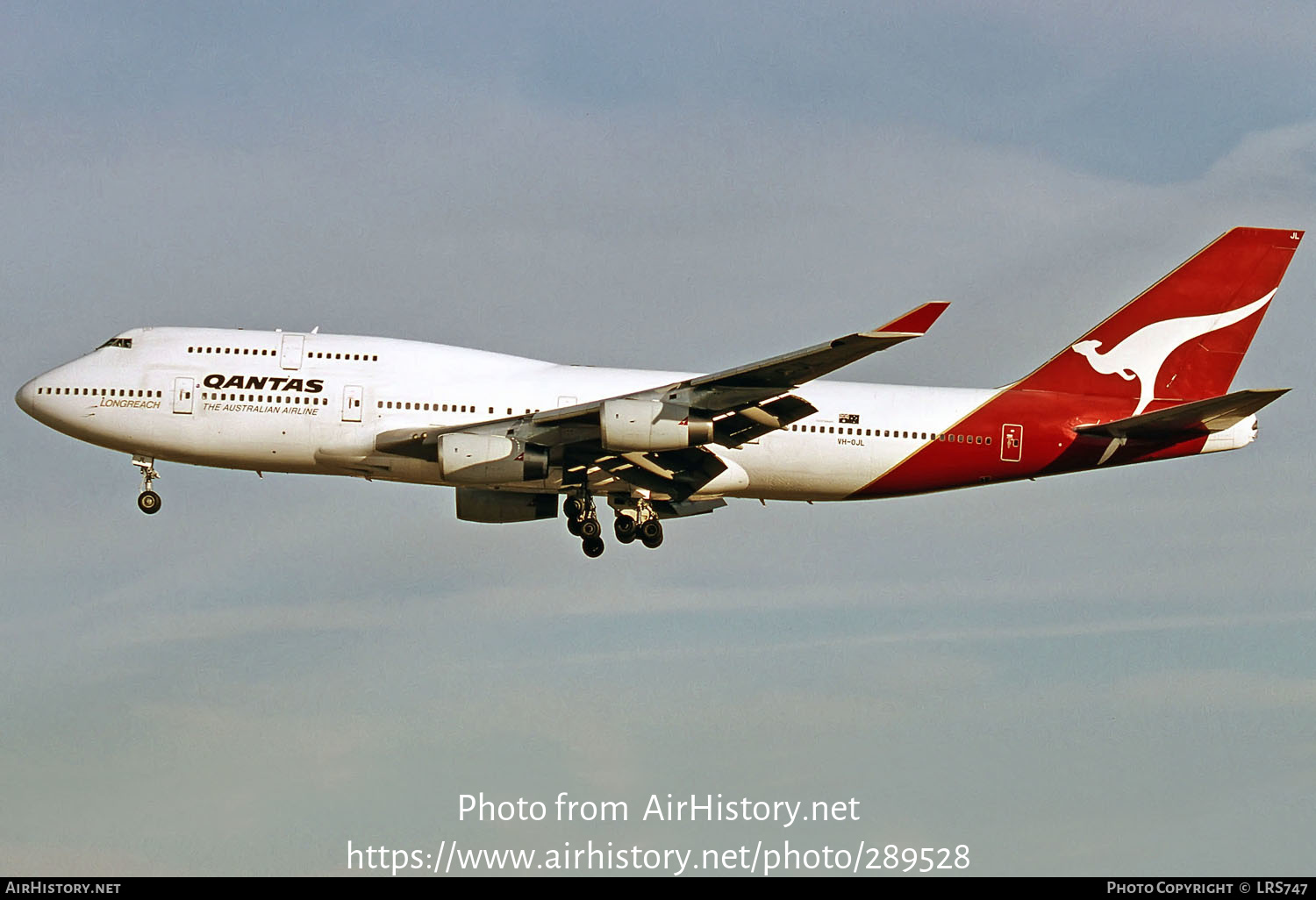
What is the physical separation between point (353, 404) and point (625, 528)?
7962mm

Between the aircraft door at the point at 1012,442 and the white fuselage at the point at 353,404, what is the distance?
99cm

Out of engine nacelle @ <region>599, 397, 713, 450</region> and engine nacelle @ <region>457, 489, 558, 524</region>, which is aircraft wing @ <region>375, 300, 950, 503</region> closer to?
engine nacelle @ <region>599, 397, 713, 450</region>

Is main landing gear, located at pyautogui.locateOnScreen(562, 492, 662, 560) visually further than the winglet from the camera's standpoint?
Yes

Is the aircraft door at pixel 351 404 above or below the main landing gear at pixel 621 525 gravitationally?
above

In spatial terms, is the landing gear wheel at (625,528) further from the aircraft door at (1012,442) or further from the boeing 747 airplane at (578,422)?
the aircraft door at (1012,442)

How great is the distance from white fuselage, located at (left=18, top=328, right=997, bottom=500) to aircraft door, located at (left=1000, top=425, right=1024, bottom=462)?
3.25 feet

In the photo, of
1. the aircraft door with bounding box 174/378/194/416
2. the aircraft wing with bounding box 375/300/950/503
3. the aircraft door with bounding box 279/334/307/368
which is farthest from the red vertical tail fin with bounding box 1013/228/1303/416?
the aircraft door with bounding box 174/378/194/416

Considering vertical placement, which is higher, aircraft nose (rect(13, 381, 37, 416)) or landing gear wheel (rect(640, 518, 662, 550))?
aircraft nose (rect(13, 381, 37, 416))

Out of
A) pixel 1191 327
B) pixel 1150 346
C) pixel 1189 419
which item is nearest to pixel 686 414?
pixel 1189 419

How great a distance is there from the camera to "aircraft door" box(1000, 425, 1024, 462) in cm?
4216

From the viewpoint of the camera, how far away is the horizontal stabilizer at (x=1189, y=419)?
39.0m

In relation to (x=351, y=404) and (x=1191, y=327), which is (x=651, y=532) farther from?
(x=1191, y=327)

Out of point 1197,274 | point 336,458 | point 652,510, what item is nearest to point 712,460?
point 652,510

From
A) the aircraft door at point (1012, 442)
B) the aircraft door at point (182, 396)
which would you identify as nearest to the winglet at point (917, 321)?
the aircraft door at point (1012, 442)
